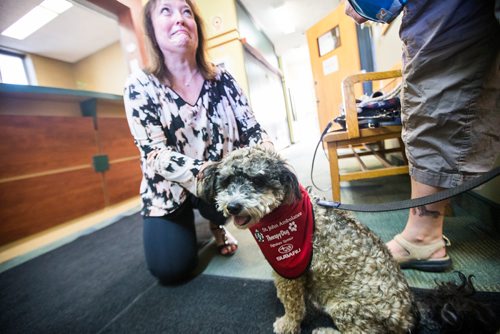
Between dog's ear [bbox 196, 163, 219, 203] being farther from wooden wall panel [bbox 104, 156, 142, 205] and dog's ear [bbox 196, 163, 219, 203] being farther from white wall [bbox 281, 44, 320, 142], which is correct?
white wall [bbox 281, 44, 320, 142]

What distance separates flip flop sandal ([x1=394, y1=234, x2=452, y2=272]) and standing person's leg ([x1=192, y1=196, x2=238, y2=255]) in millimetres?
846

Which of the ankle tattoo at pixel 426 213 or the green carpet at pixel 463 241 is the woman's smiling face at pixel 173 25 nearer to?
the ankle tattoo at pixel 426 213

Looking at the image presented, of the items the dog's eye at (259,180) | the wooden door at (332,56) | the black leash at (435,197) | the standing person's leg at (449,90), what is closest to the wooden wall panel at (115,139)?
the dog's eye at (259,180)

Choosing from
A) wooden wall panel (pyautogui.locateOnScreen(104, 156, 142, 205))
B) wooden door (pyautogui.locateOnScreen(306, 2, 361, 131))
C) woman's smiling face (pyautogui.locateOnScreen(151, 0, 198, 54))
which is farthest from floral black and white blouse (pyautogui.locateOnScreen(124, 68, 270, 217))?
wooden door (pyautogui.locateOnScreen(306, 2, 361, 131))

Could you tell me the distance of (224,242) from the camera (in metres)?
1.37

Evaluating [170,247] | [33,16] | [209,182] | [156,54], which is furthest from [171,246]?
[33,16]

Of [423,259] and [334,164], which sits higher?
[334,164]

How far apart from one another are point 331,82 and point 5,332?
517cm

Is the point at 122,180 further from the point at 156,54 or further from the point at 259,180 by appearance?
the point at 259,180

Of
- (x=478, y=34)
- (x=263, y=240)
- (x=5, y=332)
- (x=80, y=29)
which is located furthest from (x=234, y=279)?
(x=80, y=29)

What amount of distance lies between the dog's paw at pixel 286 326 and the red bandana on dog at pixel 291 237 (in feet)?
0.54

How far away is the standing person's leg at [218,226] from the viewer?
1235mm

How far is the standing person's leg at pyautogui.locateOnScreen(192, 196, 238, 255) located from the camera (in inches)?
48.6

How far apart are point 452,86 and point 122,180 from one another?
334 centimetres
